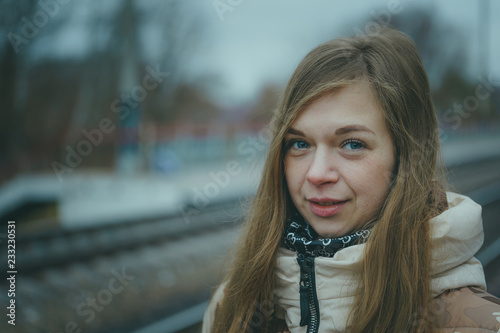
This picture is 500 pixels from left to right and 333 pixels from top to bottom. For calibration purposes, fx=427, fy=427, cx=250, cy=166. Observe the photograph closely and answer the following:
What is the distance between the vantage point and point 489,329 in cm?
118

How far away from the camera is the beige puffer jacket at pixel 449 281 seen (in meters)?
1.25

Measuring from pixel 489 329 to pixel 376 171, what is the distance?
0.56 metres

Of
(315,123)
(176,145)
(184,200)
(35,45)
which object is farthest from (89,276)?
(35,45)

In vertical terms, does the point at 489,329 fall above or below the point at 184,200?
above

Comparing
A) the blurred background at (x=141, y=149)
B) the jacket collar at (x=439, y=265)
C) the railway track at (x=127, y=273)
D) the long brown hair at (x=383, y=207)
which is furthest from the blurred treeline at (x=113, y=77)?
the jacket collar at (x=439, y=265)

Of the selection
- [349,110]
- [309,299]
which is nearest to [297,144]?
[349,110]

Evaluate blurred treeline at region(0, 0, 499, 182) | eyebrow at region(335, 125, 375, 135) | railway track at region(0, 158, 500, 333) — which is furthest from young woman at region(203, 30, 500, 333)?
blurred treeline at region(0, 0, 499, 182)

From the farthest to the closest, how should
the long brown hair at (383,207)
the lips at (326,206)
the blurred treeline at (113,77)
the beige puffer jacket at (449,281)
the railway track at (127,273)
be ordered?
the blurred treeline at (113,77), the railway track at (127,273), the lips at (326,206), the long brown hair at (383,207), the beige puffer jacket at (449,281)

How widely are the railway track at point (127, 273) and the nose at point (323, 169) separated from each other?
72.4 inches

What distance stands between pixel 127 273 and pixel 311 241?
4.95m

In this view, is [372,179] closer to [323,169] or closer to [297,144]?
[323,169]

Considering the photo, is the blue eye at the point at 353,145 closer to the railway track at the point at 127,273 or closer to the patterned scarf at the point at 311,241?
the patterned scarf at the point at 311,241

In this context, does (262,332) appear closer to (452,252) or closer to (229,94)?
(452,252)

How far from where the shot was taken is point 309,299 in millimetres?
1461
